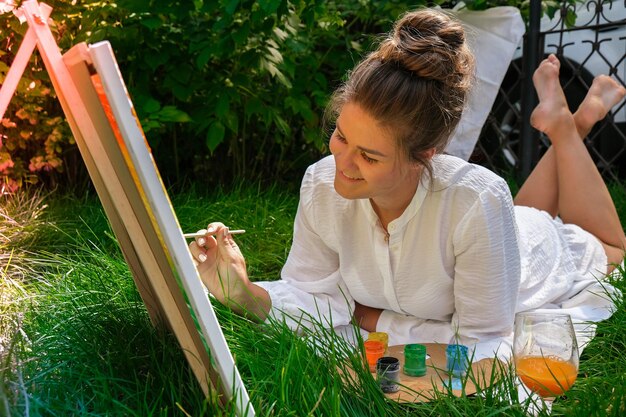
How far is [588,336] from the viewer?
220cm

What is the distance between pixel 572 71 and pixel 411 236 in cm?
261

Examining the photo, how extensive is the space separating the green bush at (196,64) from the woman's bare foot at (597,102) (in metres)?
0.89

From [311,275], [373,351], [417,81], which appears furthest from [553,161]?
[373,351]

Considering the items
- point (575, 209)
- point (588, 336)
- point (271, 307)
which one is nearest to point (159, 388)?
point (271, 307)

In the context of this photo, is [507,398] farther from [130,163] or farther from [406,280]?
[130,163]

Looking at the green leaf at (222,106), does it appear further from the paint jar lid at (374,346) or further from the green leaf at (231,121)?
the paint jar lid at (374,346)

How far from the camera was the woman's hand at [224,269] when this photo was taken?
1996mm

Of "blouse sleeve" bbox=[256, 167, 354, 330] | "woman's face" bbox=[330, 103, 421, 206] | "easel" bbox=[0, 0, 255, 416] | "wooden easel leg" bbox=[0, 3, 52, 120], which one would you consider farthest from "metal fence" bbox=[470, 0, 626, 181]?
"wooden easel leg" bbox=[0, 3, 52, 120]

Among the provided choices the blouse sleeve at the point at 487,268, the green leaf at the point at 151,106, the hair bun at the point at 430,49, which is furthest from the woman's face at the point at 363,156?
the green leaf at the point at 151,106

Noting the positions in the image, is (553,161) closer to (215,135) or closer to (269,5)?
(269,5)

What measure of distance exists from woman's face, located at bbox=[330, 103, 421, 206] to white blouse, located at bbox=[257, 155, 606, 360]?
0.23 m

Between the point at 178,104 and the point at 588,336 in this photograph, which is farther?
the point at 178,104

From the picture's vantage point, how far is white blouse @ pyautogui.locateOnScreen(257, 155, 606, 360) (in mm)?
2078

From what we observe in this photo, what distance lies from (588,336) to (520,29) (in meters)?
2.02
